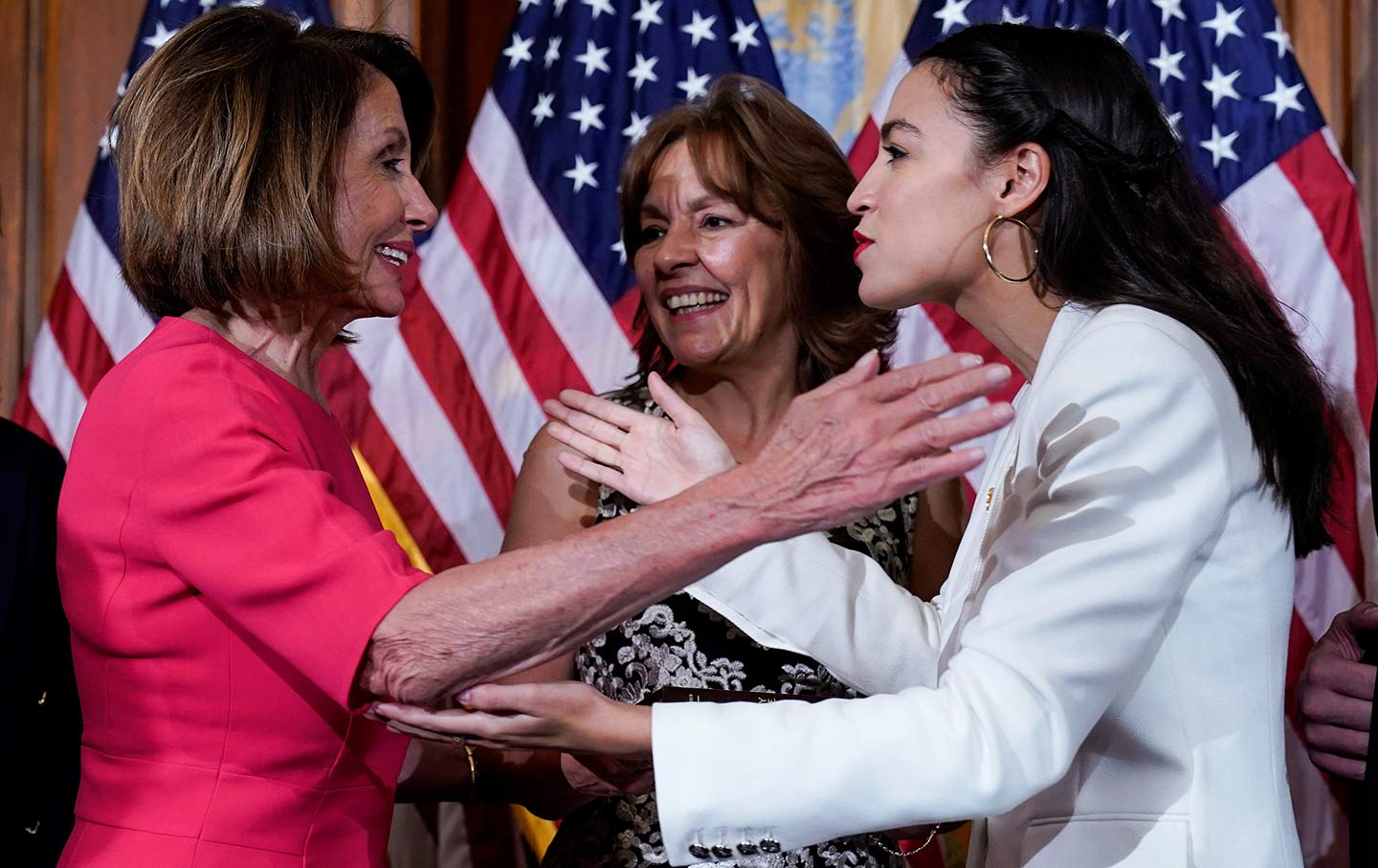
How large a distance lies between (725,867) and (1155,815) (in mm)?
915

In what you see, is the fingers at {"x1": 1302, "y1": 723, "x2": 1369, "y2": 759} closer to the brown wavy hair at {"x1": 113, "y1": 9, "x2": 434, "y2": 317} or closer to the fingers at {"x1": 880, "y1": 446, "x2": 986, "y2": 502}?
the fingers at {"x1": 880, "y1": 446, "x2": 986, "y2": 502}

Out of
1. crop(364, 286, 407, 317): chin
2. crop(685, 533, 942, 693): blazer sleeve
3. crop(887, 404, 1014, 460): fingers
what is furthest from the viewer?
crop(685, 533, 942, 693): blazer sleeve

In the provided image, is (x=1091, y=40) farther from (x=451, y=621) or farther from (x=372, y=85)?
(x=451, y=621)

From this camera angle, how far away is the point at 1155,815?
138 centimetres

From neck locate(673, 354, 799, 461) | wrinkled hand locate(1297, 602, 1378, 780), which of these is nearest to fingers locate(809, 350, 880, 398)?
wrinkled hand locate(1297, 602, 1378, 780)

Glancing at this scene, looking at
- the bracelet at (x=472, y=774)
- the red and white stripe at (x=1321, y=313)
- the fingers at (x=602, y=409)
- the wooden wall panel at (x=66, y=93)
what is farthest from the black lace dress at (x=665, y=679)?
the wooden wall panel at (x=66, y=93)

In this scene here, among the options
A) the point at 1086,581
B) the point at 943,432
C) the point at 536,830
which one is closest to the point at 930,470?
the point at 943,432

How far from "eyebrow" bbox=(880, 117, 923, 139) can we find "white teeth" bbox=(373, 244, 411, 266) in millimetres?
671

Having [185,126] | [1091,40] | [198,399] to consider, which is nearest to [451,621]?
[198,399]

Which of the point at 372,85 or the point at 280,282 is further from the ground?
the point at 372,85

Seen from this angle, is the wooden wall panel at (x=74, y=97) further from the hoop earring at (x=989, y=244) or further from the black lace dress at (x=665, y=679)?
the hoop earring at (x=989, y=244)

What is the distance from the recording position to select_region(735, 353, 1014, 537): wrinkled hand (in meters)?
1.25

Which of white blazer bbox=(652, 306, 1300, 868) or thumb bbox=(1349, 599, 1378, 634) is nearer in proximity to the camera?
white blazer bbox=(652, 306, 1300, 868)

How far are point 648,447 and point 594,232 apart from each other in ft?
4.94
